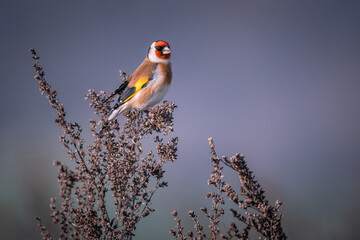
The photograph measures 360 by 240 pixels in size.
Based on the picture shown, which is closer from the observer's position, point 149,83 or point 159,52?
point 149,83

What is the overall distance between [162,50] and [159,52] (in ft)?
0.22

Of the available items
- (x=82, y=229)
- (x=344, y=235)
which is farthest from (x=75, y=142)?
(x=344, y=235)

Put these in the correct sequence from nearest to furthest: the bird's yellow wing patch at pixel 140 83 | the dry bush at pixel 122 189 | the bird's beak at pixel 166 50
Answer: the dry bush at pixel 122 189, the bird's yellow wing patch at pixel 140 83, the bird's beak at pixel 166 50

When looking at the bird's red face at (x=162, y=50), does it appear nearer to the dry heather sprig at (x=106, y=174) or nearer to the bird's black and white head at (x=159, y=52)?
the bird's black and white head at (x=159, y=52)

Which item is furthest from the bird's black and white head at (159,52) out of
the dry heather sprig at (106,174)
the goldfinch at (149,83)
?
the dry heather sprig at (106,174)

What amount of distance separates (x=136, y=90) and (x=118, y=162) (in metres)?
1.29

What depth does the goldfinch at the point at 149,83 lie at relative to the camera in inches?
121

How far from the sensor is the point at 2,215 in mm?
2982

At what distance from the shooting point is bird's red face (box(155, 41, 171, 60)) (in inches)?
131

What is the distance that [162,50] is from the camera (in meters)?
3.40

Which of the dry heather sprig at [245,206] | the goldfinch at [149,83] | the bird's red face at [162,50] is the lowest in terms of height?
the dry heather sprig at [245,206]

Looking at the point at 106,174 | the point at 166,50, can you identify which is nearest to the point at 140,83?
the point at 166,50

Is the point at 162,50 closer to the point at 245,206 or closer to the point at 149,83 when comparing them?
the point at 149,83

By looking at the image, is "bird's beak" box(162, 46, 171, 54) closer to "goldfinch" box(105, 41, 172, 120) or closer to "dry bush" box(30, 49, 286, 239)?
"goldfinch" box(105, 41, 172, 120)
